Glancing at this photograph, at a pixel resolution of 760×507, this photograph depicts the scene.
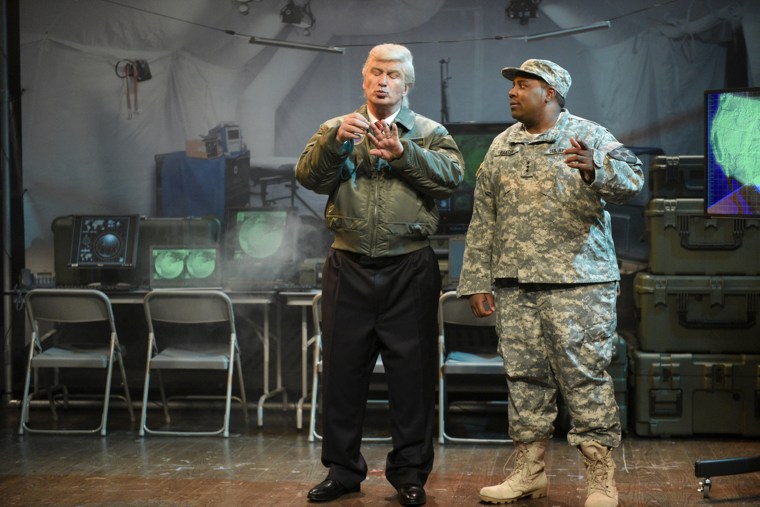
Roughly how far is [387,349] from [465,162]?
2500mm

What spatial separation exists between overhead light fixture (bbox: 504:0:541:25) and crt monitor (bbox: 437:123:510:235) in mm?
716

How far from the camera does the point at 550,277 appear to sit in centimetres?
348

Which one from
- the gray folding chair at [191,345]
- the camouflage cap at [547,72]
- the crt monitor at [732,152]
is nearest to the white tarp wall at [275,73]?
the gray folding chair at [191,345]

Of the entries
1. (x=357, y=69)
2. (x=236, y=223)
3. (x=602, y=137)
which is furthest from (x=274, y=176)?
(x=602, y=137)

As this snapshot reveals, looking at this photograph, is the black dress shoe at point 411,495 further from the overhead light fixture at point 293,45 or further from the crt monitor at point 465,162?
the overhead light fixture at point 293,45

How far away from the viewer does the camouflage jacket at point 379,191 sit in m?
3.58

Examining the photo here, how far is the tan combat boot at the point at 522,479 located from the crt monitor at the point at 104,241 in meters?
3.27

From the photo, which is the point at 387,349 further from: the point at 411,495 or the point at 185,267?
the point at 185,267

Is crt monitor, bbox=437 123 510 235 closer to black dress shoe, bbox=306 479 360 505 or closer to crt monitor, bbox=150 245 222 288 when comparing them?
crt monitor, bbox=150 245 222 288

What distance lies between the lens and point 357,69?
20.0 feet

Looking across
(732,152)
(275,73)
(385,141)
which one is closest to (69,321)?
(275,73)

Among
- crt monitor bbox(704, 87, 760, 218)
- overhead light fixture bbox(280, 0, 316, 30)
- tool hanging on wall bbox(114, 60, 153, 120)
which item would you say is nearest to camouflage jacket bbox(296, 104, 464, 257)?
crt monitor bbox(704, 87, 760, 218)

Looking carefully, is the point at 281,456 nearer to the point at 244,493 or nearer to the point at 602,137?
the point at 244,493

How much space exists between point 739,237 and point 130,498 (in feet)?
11.6
